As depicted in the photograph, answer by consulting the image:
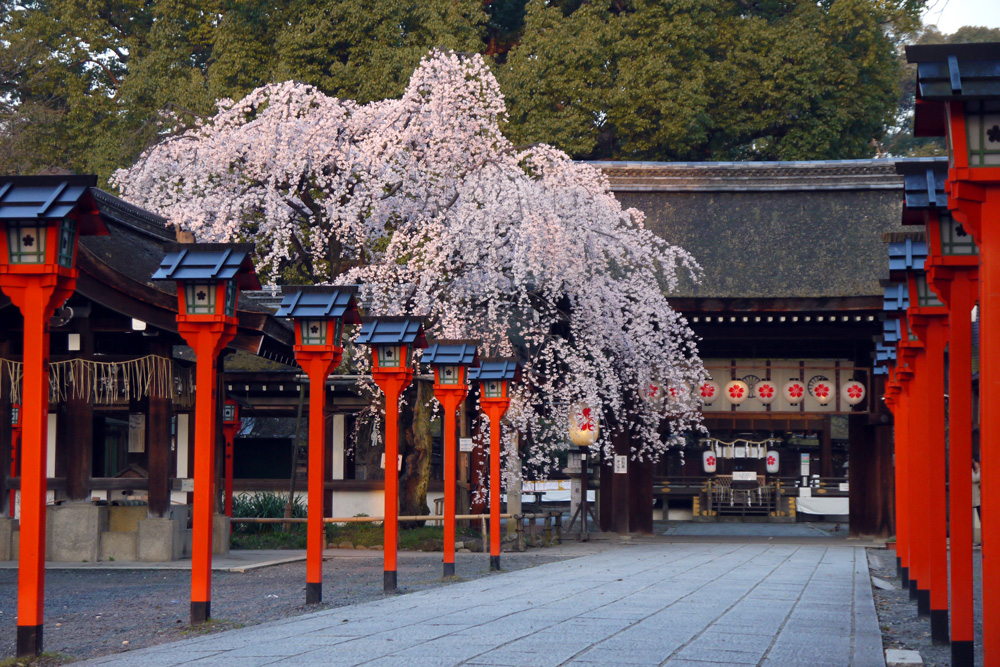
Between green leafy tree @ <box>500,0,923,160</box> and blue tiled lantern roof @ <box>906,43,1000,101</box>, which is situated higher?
green leafy tree @ <box>500,0,923,160</box>

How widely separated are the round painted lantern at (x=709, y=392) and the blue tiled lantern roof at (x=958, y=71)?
1832 centimetres

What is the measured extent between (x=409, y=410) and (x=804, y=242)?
10.0m

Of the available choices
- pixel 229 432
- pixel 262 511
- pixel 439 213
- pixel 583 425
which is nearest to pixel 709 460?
pixel 583 425

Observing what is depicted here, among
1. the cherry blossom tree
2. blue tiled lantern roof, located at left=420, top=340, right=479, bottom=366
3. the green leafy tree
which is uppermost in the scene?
the green leafy tree

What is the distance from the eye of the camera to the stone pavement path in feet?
23.8

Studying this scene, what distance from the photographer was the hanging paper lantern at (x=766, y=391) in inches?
925

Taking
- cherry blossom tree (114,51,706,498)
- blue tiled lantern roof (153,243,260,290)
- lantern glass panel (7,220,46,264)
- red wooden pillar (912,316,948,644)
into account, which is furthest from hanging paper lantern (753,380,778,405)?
lantern glass panel (7,220,46,264)

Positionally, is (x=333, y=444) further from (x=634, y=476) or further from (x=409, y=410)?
(x=634, y=476)

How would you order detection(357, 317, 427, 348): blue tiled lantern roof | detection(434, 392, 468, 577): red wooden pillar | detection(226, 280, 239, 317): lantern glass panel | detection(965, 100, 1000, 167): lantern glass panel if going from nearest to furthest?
1. detection(965, 100, 1000, 167): lantern glass panel
2. detection(226, 280, 239, 317): lantern glass panel
3. detection(357, 317, 427, 348): blue tiled lantern roof
4. detection(434, 392, 468, 577): red wooden pillar

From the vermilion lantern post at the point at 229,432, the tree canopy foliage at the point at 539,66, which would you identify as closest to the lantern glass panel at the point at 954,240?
the vermilion lantern post at the point at 229,432

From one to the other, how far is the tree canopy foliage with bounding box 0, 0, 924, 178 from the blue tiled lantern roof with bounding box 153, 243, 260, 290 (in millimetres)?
20783

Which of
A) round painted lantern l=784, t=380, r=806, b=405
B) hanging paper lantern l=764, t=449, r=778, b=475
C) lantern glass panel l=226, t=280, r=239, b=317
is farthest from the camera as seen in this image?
hanging paper lantern l=764, t=449, r=778, b=475

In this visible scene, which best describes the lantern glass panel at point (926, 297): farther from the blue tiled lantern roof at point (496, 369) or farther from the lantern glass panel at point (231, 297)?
the blue tiled lantern roof at point (496, 369)

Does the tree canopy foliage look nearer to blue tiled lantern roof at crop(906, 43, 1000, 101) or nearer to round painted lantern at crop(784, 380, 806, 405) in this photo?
round painted lantern at crop(784, 380, 806, 405)
